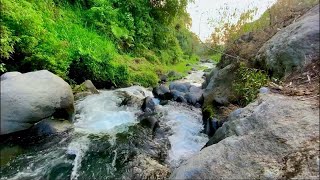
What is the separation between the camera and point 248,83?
23.6 ft

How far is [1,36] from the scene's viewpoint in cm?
639

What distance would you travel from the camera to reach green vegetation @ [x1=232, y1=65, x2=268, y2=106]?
6762mm

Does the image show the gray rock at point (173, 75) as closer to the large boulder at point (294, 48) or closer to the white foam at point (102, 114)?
the white foam at point (102, 114)

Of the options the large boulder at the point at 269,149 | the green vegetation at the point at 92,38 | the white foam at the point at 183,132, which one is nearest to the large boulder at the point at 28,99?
the green vegetation at the point at 92,38

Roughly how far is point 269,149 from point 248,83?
11.7 feet

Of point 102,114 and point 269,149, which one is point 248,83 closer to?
point 269,149

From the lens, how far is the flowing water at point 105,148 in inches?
211

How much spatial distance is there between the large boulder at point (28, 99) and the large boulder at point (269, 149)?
3.47 m

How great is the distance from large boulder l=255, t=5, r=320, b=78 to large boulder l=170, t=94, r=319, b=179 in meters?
1.54

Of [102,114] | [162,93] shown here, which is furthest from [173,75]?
[102,114]

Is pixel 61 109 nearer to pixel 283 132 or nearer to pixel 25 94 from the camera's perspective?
pixel 25 94

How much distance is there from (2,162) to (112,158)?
6.72 ft

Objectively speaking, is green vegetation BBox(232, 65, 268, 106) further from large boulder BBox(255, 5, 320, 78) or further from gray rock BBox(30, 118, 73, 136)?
gray rock BBox(30, 118, 73, 136)

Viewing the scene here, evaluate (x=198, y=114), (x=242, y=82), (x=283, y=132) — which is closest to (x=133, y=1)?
(x=198, y=114)
